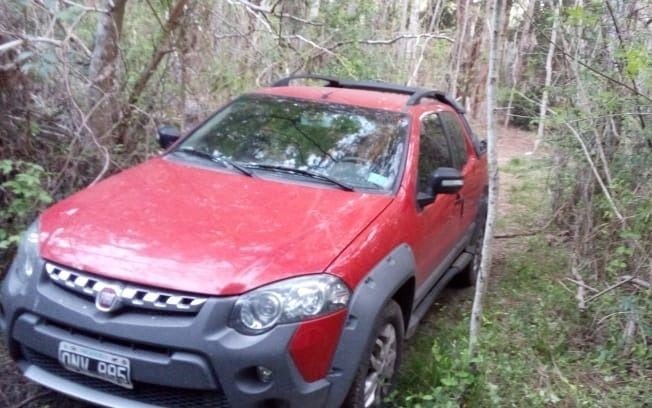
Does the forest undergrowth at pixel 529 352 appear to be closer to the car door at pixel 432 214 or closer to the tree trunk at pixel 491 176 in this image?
the tree trunk at pixel 491 176

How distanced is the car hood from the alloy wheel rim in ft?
1.94

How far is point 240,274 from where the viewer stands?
292 centimetres

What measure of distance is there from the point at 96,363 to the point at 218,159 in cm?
170

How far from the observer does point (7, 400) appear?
11.5ft

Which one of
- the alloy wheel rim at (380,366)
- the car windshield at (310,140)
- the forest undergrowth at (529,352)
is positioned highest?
the car windshield at (310,140)

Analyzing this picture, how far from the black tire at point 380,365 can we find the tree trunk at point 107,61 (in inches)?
134

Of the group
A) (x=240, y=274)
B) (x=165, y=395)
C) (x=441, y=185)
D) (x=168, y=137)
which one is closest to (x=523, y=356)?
(x=441, y=185)

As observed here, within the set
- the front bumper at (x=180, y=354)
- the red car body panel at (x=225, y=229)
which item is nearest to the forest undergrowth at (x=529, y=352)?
the red car body panel at (x=225, y=229)

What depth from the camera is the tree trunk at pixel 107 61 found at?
5879mm

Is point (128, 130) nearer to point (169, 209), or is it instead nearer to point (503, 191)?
point (169, 209)

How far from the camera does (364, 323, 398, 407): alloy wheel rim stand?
11.2ft

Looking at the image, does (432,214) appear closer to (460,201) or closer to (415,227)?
(415,227)

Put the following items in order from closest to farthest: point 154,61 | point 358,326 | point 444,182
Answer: point 358,326 < point 444,182 < point 154,61

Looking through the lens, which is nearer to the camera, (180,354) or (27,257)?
(180,354)
